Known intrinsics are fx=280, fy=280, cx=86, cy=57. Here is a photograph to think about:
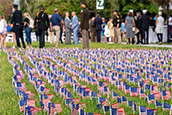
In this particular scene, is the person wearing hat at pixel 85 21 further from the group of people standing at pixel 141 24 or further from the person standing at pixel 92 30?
the person standing at pixel 92 30

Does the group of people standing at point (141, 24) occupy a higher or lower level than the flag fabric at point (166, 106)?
higher

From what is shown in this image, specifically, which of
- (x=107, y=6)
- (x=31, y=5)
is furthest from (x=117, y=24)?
(x=31, y=5)

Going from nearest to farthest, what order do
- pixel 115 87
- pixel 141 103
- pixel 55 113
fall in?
pixel 55 113 → pixel 141 103 → pixel 115 87

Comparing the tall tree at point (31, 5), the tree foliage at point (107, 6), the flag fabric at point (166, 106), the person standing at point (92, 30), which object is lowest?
the flag fabric at point (166, 106)

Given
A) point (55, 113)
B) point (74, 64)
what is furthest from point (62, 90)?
point (74, 64)

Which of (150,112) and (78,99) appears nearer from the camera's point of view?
(150,112)

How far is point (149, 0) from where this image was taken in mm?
35219

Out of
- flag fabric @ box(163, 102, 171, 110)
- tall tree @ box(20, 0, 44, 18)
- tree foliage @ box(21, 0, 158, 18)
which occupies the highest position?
tall tree @ box(20, 0, 44, 18)

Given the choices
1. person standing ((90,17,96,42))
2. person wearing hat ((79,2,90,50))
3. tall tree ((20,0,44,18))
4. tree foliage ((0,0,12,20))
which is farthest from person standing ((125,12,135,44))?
tree foliage ((0,0,12,20))

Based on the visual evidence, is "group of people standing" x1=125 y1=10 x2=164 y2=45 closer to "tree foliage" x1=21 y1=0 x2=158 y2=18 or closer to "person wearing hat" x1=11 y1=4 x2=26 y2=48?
"person wearing hat" x1=11 y1=4 x2=26 y2=48

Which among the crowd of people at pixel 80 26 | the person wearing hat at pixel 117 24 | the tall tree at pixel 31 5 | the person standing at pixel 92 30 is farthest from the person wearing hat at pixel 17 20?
the tall tree at pixel 31 5

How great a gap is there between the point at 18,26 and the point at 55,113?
33.4ft

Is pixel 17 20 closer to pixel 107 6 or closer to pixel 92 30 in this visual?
pixel 92 30

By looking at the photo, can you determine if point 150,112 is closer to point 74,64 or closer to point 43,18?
point 74,64
